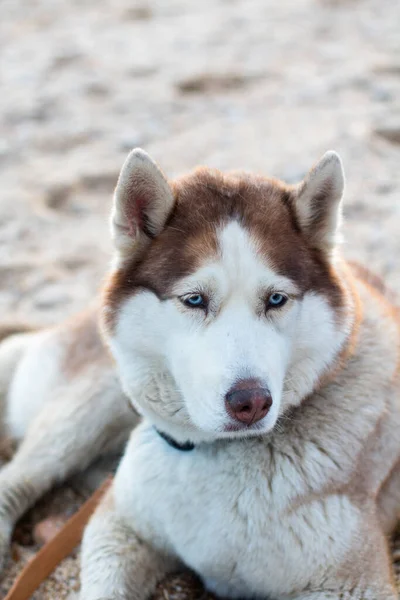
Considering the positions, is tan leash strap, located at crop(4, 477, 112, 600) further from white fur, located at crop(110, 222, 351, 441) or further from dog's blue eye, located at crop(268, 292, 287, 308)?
dog's blue eye, located at crop(268, 292, 287, 308)

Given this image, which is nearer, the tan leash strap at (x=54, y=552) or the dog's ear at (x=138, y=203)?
the dog's ear at (x=138, y=203)

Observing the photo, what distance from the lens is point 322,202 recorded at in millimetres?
2873

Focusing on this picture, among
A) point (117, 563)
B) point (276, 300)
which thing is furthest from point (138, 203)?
point (117, 563)

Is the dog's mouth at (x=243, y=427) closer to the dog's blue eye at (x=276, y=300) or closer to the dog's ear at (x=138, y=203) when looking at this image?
the dog's blue eye at (x=276, y=300)

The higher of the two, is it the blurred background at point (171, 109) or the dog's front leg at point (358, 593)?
the dog's front leg at point (358, 593)

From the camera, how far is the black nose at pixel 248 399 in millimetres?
2520

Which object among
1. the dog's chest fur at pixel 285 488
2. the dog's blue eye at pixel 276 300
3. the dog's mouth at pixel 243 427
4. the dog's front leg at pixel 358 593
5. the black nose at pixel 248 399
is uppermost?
the dog's blue eye at pixel 276 300

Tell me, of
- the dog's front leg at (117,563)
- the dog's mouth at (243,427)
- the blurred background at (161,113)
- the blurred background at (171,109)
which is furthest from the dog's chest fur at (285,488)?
the blurred background at (171,109)

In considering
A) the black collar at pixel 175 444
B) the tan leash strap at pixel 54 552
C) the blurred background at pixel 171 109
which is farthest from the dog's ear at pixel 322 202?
the blurred background at pixel 171 109

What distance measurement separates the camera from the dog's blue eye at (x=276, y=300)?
269 cm

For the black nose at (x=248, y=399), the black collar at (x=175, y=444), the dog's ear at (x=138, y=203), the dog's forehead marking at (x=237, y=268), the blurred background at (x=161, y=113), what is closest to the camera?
the black nose at (x=248, y=399)

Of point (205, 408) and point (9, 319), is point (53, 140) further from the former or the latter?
point (205, 408)

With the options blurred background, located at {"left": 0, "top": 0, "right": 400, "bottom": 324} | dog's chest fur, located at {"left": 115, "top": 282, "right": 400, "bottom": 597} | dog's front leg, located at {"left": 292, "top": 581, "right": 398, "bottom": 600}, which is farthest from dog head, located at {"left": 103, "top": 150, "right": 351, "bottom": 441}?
blurred background, located at {"left": 0, "top": 0, "right": 400, "bottom": 324}

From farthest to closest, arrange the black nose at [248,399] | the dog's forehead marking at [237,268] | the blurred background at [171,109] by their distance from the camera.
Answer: the blurred background at [171,109], the dog's forehead marking at [237,268], the black nose at [248,399]
